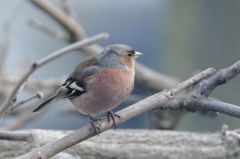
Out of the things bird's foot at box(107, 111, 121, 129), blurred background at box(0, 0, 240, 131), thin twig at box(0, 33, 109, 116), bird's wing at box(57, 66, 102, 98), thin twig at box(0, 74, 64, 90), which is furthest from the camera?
blurred background at box(0, 0, 240, 131)

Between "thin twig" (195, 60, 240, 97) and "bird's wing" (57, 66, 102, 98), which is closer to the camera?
"thin twig" (195, 60, 240, 97)

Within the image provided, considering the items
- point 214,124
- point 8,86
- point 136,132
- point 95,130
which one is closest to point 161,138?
point 136,132

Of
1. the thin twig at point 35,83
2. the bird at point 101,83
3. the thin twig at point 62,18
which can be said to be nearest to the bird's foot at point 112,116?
the bird at point 101,83

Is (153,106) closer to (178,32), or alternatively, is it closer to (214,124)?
(214,124)

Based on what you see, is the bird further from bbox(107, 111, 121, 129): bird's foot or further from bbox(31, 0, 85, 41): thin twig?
bbox(31, 0, 85, 41): thin twig

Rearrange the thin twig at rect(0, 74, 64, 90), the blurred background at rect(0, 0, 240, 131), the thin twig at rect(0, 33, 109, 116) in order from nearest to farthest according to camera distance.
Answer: the thin twig at rect(0, 33, 109, 116) → the thin twig at rect(0, 74, 64, 90) → the blurred background at rect(0, 0, 240, 131)

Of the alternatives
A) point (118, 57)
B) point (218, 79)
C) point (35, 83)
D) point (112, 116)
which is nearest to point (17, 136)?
point (112, 116)

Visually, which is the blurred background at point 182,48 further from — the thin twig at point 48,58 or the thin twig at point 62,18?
the thin twig at point 48,58

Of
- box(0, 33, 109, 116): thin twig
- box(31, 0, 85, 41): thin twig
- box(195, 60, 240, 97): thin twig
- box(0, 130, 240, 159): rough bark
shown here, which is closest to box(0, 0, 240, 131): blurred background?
box(31, 0, 85, 41): thin twig
